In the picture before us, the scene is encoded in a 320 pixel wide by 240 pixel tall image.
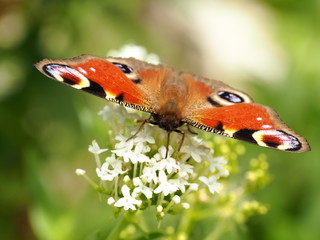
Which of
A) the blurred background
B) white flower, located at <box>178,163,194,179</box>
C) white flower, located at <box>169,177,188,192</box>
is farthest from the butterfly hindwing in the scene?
the blurred background

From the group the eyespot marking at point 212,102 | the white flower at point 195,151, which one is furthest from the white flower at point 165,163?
the eyespot marking at point 212,102

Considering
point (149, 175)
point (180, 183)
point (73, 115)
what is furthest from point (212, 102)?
point (73, 115)

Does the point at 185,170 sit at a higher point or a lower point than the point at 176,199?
higher

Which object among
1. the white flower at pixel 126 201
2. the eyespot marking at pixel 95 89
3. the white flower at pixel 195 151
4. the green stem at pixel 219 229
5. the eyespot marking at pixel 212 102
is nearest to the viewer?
the white flower at pixel 126 201

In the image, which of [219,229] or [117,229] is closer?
[117,229]

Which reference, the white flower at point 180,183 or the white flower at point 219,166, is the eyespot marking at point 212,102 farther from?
the white flower at point 180,183

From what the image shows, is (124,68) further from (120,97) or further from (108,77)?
(120,97)

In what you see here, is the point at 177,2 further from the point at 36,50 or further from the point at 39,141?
the point at 39,141

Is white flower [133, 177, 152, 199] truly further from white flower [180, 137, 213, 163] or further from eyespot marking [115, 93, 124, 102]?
eyespot marking [115, 93, 124, 102]
